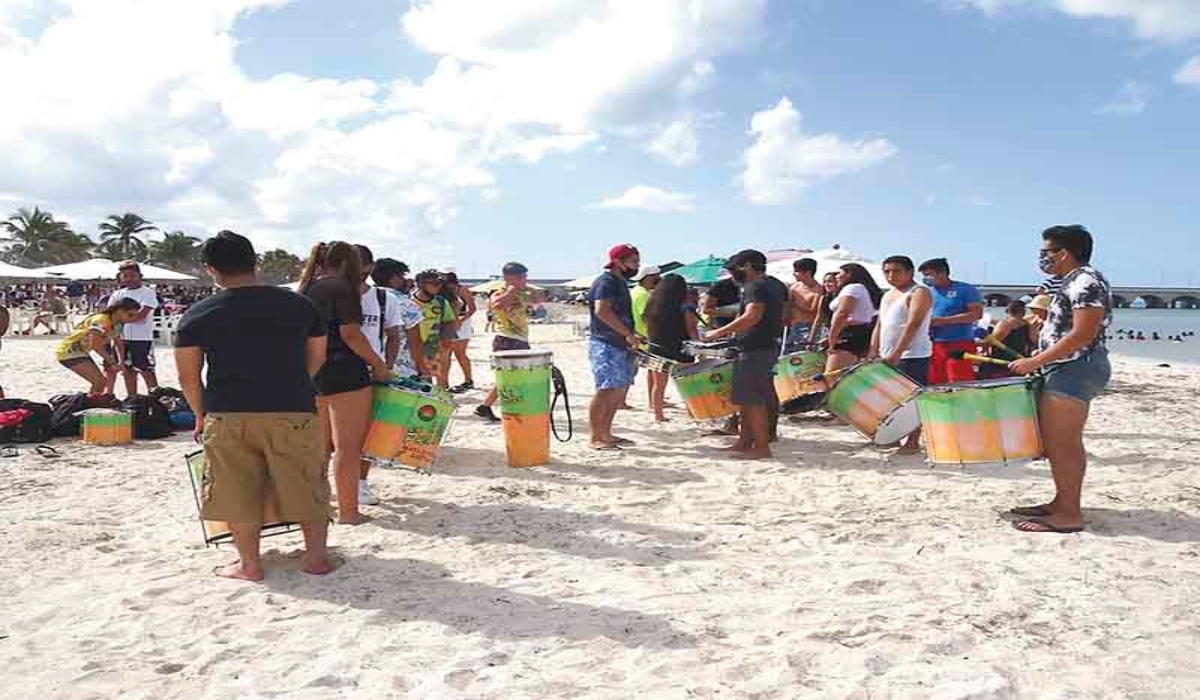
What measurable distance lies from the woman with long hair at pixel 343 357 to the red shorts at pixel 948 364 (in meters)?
5.06

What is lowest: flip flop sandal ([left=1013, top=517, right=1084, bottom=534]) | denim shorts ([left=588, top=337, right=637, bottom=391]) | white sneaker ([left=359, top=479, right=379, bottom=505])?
flip flop sandal ([left=1013, top=517, right=1084, bottom=534])

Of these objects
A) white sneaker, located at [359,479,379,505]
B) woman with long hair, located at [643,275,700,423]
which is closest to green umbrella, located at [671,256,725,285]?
woman with long hair, located at [643,275,700,423]

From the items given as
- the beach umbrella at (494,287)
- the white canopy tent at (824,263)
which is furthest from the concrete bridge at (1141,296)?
the white canopy tent at (824,263)

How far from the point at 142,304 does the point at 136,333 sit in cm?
42

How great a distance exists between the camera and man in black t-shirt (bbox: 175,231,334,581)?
3641 mm

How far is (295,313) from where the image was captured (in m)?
3.74

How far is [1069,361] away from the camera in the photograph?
178 inches

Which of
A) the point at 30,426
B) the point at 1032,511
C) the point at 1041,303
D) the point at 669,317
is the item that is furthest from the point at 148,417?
the point at 1041,303

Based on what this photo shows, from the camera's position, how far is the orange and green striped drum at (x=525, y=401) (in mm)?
6023

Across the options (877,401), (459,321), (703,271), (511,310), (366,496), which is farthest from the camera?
(703,271)

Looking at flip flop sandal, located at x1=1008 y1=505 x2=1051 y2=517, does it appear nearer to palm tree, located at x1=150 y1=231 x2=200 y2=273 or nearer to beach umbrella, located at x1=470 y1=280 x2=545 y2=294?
beach umbrella, located at x1=470 y1=280 x2=545 y2=294

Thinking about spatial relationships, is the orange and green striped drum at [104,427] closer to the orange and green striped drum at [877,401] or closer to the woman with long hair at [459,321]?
the woman with long hair at [459,321]

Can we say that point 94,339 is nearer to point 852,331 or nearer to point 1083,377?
point 852,331

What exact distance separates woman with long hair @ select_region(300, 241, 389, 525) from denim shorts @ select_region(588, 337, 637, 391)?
97.6 inches
